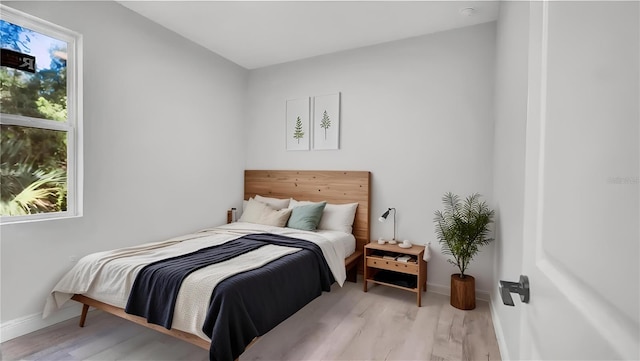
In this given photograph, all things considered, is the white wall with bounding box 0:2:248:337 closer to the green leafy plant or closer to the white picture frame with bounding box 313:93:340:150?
the white picture frame with bounding box 313:93:340:150

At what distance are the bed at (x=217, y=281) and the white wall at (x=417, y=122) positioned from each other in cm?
84

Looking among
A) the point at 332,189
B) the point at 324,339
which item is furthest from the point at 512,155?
the point at 332,189

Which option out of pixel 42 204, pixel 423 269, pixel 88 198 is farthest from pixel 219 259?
pixel 423 269

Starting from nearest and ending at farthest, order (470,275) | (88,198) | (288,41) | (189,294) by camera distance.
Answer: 1. (189,294)
2. (88,198)
3. (470,275)
4. (288,41)

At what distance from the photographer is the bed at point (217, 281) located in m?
1.82

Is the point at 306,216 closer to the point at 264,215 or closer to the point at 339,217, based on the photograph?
the point at 339,217

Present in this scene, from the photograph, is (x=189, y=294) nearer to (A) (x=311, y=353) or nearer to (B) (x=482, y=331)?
(A) (x=311, y=353)

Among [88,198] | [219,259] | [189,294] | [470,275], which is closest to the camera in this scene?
[189,294]

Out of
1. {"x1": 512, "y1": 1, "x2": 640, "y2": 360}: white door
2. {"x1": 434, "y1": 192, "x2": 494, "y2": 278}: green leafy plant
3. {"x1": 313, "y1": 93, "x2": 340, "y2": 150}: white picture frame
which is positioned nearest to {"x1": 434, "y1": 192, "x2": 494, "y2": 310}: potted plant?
{"x1": 434, "y1": 192, "x2": 494, "y2": 278}: green leafy plant

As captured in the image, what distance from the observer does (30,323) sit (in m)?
2.34

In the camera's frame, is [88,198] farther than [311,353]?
Yes

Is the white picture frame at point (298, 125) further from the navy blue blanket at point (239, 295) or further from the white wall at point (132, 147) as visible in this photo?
the navy blue blanket at point (239, 295)

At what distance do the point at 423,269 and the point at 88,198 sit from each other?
10.5 ft

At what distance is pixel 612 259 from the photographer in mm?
394
